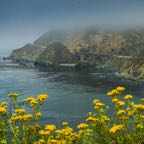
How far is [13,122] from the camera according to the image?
34.0ft

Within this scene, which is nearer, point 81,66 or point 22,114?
point 22,114

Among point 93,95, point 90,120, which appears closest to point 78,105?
point 93,95

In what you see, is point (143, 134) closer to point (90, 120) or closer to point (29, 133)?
point (90, 120)

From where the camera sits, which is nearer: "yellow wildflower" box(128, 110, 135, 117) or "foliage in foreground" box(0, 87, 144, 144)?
"foliage in foreground" box(0, 87, 144, 144)

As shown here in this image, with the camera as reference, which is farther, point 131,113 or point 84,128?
point 131,113

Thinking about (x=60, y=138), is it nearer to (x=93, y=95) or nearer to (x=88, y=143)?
(x=88, y=143)

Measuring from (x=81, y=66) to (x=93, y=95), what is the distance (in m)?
109

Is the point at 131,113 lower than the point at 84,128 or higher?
higher

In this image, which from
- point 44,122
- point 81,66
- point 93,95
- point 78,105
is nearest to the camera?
point 44,122

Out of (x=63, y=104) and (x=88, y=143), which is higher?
(x=88, y=143)

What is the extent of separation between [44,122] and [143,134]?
4628 centimetres

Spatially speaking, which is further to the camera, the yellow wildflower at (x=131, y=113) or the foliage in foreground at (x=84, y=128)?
the yellow wildflower at (x=131, y=113)

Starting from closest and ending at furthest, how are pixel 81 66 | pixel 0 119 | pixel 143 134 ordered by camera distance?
pixel 0 119 < pixel 143 134 < pixel 81 66

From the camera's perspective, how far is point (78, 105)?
72875 mm
